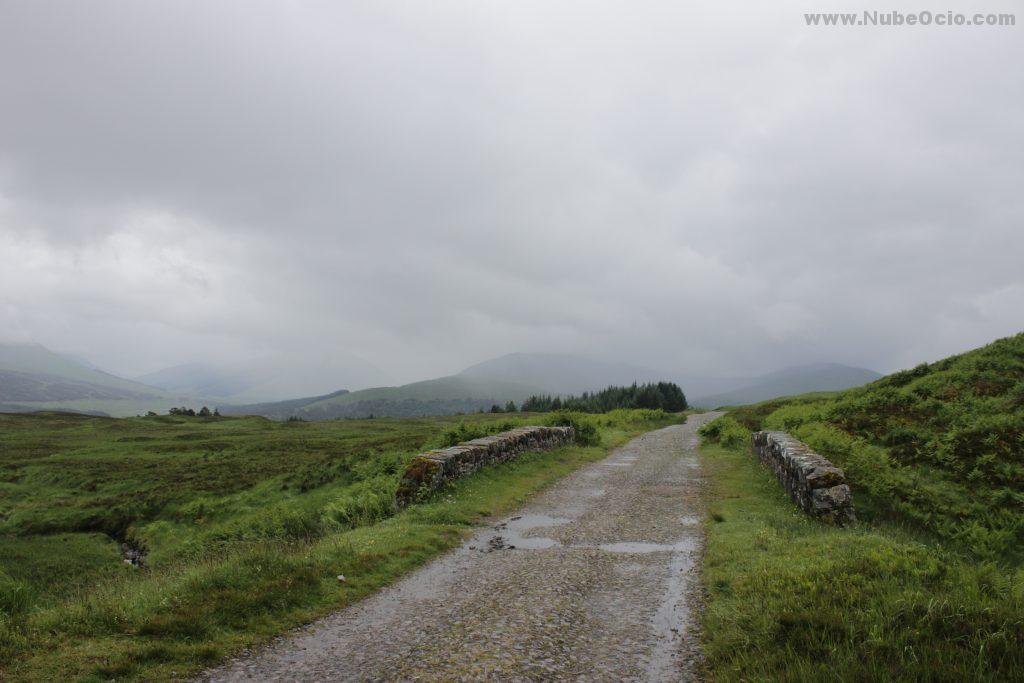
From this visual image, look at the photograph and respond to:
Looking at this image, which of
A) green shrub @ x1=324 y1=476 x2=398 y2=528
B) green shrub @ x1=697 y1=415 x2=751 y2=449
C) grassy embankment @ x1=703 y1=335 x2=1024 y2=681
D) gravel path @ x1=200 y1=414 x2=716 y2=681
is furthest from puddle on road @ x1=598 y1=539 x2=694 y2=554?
green shrub @ x1=697 y1=415 x2=751 y2=449

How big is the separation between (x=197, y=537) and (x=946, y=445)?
1002 inches

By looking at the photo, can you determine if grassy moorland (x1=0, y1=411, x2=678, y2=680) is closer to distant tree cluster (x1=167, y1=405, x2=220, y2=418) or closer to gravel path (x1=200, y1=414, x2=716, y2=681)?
gravel path (x1=200, y1=414, x2=716, y2=681)

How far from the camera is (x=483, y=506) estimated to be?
15398 mm

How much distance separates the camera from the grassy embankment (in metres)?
5.57

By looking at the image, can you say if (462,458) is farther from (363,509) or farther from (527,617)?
(527,617)

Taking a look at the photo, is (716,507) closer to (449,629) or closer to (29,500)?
(449,629)

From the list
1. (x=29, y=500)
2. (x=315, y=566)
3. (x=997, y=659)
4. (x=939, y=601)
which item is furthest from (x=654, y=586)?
(x=29, y=500)

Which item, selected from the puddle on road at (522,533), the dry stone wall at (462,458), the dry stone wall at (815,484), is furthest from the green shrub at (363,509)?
the dry stone wall at (815,484)

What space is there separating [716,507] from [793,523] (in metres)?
2.67

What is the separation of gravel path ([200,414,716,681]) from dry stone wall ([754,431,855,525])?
119 inches

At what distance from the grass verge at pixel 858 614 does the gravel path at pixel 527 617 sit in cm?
70

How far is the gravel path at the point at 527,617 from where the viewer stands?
6.25m

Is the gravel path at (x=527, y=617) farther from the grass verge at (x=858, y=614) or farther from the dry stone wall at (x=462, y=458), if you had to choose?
the dry stone wall at (x=462, y=458)

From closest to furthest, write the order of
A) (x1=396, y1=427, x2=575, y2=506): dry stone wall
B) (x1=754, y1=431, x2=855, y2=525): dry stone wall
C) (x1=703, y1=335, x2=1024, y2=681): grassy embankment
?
(x1=703, y1=335, x2=1024, y2=681): grassy embankment, (x1=754, y1=431, x2=855, y2=525): dry stone wall, (x1=396, y1=427, x2=575, y2=506): dry stone wall
